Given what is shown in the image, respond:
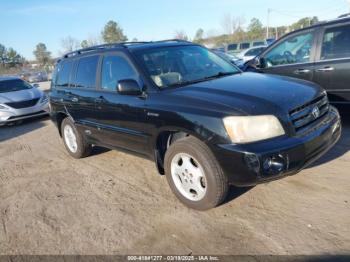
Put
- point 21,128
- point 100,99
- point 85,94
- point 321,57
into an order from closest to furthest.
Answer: point 100,99 → point 85,94 → point 321,57 → point 21,128

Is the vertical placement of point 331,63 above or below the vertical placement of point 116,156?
above

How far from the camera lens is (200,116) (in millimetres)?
3473

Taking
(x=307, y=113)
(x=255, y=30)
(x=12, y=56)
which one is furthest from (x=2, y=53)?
(x=307, y=113)

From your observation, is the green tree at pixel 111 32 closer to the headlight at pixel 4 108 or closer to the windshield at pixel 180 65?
the headlight at pixel 4 108

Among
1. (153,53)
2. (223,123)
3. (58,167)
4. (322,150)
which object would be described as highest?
(153,53)

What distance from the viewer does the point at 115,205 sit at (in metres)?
4.22

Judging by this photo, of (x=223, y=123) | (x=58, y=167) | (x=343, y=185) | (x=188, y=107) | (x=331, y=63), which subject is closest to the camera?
(x=223, y=123)

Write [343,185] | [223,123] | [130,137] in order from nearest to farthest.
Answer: [223,123]
[343,185]
[130,137]

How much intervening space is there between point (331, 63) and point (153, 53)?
298cm

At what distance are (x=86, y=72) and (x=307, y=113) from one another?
3394 mm

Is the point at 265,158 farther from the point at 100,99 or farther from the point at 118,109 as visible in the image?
the point at 100,99

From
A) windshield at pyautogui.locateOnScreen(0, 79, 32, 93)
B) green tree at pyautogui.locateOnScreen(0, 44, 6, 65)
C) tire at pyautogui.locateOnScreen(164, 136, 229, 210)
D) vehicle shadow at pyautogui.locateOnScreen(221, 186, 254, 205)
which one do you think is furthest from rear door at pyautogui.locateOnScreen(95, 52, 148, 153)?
green tree at pyautogui.locateOnScreen(0, 44, 6, 65)

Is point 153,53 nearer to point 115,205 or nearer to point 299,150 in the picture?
point 115,205

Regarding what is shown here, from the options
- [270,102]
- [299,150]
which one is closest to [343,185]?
[299,150]
